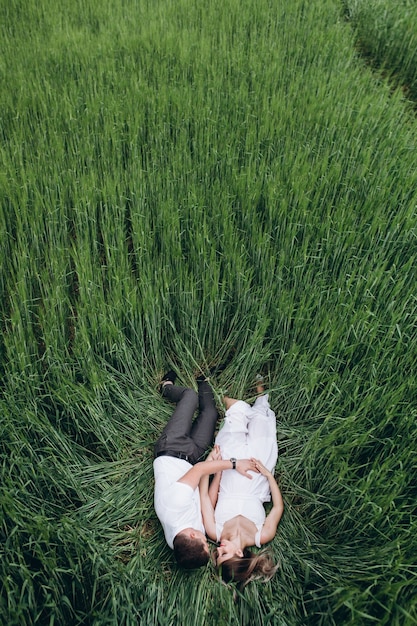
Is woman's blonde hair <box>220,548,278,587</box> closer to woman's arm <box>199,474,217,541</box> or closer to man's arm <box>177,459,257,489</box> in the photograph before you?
woman's arm <box>199,474,217,541</box>

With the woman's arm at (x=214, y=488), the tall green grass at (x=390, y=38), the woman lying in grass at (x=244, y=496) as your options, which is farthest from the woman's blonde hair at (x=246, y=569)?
the tall green grass at (x=390, y=38)

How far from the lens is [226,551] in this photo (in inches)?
58.2

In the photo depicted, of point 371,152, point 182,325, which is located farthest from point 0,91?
point 371,152

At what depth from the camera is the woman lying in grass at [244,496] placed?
1464 millimetres

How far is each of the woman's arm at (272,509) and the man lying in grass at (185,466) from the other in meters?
0.05

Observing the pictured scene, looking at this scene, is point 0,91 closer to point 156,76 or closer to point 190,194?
point 156,76

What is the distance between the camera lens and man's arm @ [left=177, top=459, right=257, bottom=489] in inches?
65.2

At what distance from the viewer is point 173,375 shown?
2016 millimetres

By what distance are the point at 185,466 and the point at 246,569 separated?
407 millimetres

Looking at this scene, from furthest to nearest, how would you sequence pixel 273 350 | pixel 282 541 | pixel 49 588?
pixel 273 350 < pixel 282 541 < pixel 49 588

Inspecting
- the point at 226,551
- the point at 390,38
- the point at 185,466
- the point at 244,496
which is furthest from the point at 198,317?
the point at 390,38

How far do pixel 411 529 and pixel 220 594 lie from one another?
585 mm

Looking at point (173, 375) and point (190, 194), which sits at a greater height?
point (190, 194)

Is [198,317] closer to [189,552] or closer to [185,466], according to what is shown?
[185,466]
